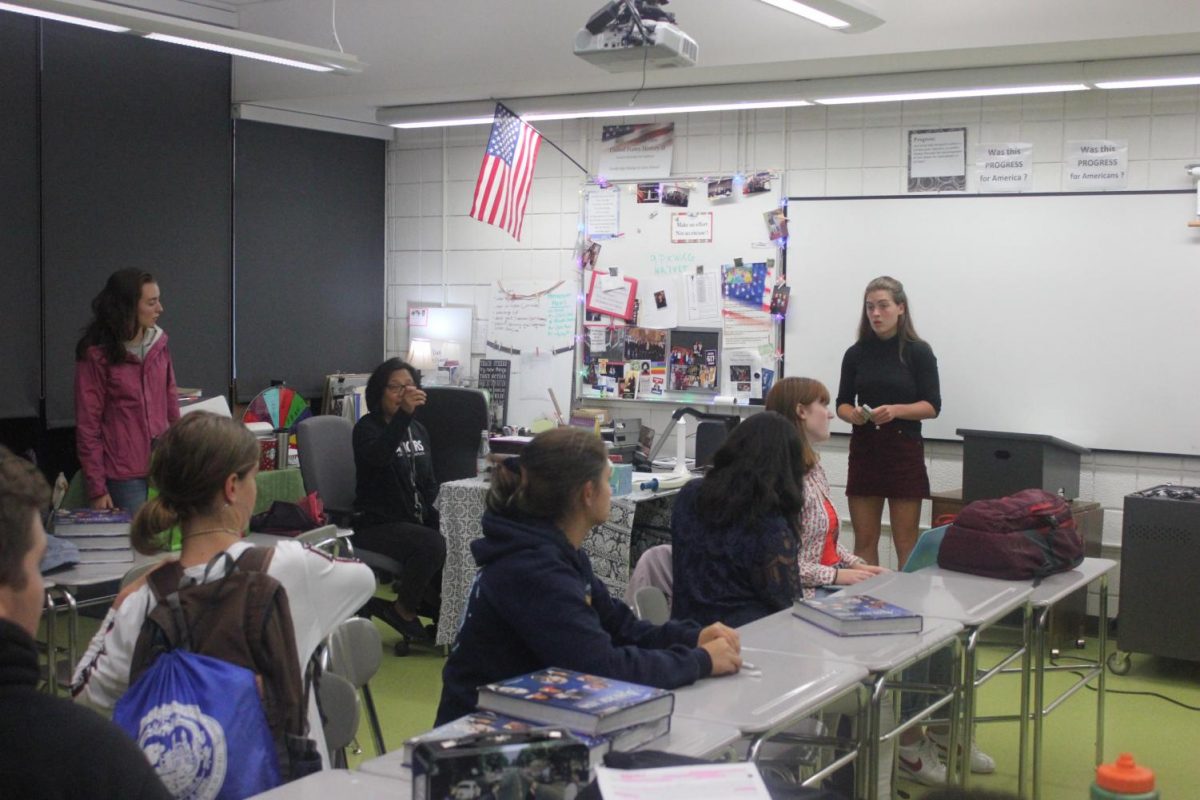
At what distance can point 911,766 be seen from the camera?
157 inches

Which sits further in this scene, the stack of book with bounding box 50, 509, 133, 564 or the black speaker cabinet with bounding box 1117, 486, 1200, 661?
the black speaker cabinet with bounding box 1117, 486, 1200, 661

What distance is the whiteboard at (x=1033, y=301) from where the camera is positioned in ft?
19.2

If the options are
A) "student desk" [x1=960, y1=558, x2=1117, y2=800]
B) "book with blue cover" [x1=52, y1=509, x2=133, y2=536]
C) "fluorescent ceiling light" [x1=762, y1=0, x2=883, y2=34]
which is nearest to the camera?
"student desk" [x1=960, y1=558, x2=1117, y2=800]

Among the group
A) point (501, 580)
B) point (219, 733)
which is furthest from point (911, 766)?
point (219, 733)

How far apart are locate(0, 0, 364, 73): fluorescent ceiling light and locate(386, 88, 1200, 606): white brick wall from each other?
1943 millimetres

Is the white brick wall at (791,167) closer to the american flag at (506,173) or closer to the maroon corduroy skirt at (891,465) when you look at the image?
the american flag at (506,173)

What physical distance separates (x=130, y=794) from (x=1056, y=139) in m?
5.74

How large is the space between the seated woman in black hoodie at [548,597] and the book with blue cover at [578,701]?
0.18 metres

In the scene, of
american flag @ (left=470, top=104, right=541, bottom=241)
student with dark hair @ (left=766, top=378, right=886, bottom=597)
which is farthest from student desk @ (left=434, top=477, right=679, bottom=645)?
american flag @ (left=470, top=104, right=541, bottom=241)

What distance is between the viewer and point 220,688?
6.45 ft

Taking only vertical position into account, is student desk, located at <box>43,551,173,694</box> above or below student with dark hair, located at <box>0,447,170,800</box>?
below

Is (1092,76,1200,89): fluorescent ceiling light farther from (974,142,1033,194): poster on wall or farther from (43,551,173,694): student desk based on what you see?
(43,551,173,694): student desk

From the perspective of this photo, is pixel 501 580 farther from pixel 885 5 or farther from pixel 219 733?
pixel 885 5

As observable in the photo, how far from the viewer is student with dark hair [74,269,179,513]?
5.02 metres
